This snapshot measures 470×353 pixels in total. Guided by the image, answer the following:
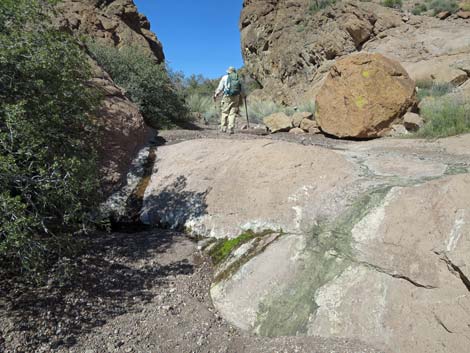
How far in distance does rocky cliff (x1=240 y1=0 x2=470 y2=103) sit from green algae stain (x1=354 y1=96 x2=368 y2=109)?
429 centimetres

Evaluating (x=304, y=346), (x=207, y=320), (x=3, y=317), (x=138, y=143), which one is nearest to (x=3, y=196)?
(x=3, y=317)

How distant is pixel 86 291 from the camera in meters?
3.45

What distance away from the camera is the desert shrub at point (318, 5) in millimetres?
17703

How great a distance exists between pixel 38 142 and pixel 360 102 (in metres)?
6.27

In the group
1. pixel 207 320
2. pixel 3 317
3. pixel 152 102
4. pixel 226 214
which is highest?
pixel 152 102

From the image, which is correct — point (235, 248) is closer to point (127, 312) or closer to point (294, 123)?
point (127, 312)

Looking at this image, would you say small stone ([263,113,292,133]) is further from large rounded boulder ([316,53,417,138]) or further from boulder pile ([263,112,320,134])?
large rounded boulder ([316,53,417,138])

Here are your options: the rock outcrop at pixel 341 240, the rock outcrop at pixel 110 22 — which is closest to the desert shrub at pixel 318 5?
the rock outcrop at pixel 110 22

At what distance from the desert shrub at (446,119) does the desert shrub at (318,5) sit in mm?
11905

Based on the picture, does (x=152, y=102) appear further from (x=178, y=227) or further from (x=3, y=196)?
(x=3, y=196)

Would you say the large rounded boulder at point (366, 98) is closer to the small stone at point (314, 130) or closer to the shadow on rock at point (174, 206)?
the small stone at point (314, 130)

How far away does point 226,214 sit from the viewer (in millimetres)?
4430

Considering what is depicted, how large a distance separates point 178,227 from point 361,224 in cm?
234

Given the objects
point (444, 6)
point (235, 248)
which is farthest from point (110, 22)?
point (444, 6)
